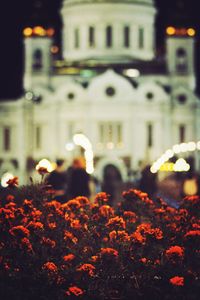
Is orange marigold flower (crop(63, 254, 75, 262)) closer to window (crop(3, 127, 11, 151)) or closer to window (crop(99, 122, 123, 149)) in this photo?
window (crop(99, 122, 123, 149))

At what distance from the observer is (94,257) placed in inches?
410

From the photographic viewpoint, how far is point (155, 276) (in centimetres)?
1037

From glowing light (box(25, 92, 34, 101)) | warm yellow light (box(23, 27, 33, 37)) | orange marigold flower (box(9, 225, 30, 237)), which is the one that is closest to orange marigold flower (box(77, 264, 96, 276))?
orange marigold flower (box(9, 225, 30, 237))

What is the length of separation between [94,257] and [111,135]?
50.4 m

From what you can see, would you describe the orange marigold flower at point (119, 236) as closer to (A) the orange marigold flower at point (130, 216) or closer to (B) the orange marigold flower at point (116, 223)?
(B) the orange marigold flower at point (116, 223)

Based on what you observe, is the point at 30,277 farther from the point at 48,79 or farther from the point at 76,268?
the point at 48,79

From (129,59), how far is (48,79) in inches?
185

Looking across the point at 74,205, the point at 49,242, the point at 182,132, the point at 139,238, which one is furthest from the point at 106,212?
the point at 182,132

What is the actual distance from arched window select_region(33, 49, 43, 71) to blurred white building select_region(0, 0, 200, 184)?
56 mm

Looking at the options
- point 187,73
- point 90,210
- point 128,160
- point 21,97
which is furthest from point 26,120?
point 90,210

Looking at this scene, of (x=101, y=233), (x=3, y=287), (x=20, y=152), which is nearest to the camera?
(x=3, y=287)

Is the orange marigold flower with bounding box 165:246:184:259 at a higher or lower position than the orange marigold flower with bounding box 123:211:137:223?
lower

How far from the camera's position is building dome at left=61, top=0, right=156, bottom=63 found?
63156mm

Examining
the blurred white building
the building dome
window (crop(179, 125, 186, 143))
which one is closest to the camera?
the blurred white building
